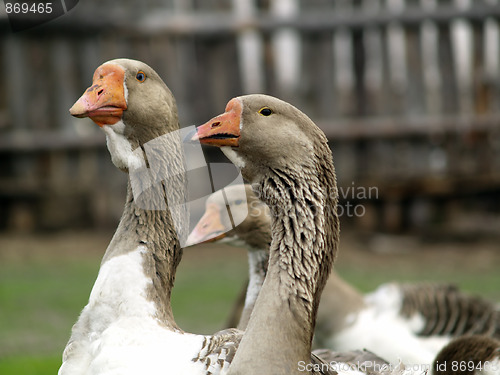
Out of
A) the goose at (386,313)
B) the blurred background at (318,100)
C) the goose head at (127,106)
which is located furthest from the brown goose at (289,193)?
the blurred background at (318,100)

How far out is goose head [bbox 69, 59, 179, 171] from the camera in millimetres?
4484

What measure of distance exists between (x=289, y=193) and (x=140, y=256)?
1000 mm

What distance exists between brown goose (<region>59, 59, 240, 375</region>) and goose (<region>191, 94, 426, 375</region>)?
1.46 feet

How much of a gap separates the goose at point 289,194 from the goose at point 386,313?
1782 millimetres

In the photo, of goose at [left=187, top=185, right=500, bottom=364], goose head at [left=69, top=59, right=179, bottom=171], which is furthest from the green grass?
goose head at [left=69, top=59, right=179, bottom=171]

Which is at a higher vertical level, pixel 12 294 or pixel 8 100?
pixel 8 100

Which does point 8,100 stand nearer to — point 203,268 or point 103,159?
point 103,159

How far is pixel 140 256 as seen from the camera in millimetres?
4453

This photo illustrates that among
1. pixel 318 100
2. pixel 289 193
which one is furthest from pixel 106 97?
pixel 318 100

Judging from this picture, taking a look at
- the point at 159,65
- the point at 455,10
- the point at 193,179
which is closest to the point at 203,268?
the point at 159,65

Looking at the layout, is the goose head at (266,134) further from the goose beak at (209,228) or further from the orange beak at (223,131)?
the goose beak at (209,228)

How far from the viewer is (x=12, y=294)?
37.0ft

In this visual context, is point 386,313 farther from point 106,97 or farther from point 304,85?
point 304,85

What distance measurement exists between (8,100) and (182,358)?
434 inches
